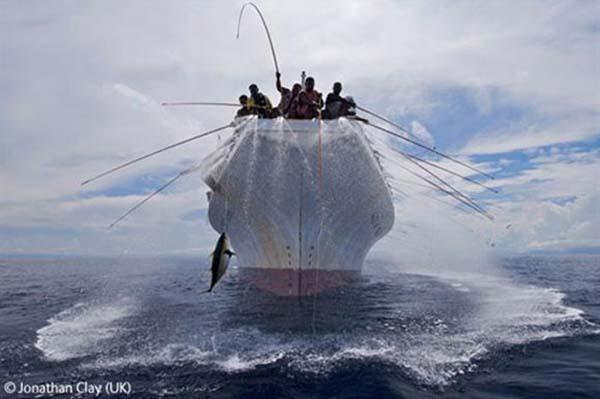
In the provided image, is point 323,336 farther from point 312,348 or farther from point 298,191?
point 298,191

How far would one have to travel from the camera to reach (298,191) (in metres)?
12.9

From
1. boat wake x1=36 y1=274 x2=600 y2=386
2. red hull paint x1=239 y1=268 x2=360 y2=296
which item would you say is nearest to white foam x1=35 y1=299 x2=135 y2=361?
boat wake x1=36 y1=274 x2=600 y2=386

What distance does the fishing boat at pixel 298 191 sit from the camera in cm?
1258

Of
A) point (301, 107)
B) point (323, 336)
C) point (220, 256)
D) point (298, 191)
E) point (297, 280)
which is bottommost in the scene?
point (323, 336)

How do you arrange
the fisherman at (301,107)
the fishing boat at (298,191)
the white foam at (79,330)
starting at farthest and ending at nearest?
the fisherman at (301,107) < the fishing boat at (298,191) < the white foam at (79,330)

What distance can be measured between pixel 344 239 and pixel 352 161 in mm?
3049

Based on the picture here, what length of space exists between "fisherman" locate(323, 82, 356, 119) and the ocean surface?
18.5 feet

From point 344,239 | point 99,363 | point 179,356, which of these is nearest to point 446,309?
point 344,239

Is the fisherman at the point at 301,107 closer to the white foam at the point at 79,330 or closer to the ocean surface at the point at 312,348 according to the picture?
the ocean surface at the point at 312,348

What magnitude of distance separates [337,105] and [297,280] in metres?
5.47

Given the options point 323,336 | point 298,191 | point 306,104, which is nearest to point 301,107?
point 306,104

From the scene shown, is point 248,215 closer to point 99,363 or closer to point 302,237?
point 302,237

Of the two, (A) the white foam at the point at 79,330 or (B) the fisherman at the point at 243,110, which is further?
(B) the fisherman at the point at 243,110

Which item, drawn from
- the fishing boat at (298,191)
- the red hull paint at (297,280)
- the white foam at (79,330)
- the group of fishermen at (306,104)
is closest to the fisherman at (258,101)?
the group of fishermen at (306,104)
